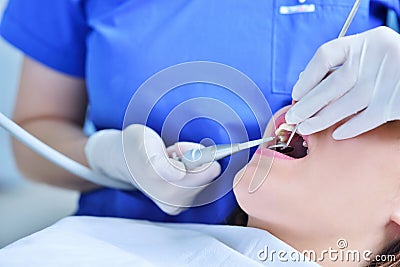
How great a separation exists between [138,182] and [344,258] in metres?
0.38

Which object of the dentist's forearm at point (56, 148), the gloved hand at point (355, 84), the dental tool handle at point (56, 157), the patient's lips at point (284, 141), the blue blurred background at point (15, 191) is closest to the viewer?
the gloved hand at point (355, 84)

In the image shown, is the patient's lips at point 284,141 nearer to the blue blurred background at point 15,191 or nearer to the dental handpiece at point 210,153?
the dental handpiece at point 210,153

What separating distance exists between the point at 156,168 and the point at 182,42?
9.2 inches

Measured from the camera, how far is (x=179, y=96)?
1.10 m

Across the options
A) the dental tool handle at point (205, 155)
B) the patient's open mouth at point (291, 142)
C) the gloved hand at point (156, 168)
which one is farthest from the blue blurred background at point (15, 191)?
the patient's open mouth at point (291, 142)

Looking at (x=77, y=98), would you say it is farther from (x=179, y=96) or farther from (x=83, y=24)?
(x=179, y=96)

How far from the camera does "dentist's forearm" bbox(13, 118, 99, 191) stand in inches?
51.6

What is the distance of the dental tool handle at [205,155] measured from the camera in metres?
0.99

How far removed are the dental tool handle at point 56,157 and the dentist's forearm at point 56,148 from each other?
0.25ft

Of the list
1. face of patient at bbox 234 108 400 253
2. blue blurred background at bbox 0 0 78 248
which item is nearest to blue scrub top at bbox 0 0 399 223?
face of patient at bbox 234 108 400 253

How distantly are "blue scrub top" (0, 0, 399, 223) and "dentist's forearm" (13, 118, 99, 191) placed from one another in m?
0.08

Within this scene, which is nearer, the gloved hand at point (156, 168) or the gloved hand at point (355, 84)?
the gloved hand at point (355, 84)

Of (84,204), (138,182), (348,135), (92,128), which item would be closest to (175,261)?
(138,182)

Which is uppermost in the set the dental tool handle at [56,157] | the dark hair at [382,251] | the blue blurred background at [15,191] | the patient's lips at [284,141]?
the patient's lips at [284,141]
